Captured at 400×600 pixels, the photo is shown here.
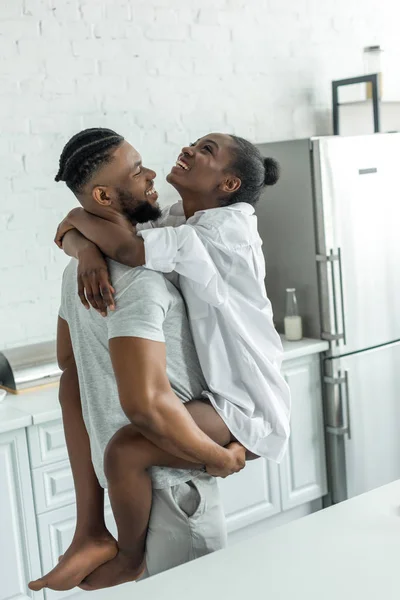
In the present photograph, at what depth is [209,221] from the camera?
1.67 meters

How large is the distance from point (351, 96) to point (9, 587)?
2996mm

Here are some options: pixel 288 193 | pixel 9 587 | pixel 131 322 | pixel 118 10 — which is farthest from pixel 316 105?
pixel 131 322

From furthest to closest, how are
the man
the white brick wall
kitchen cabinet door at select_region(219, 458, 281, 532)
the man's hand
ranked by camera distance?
kitchen cabinet door at select_region(219, 458, 281, 532)
the white brick wall
the man's hand
the man

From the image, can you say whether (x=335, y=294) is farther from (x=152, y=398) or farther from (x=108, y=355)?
(x=152, y=398)

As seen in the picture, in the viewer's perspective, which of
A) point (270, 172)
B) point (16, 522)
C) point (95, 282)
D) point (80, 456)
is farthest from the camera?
point (16, 522)

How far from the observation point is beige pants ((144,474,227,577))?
1600 millimetres

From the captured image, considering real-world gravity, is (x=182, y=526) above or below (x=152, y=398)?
below

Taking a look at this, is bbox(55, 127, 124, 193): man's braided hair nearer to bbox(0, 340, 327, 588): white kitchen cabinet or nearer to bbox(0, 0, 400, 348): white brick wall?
bbox(0, 340, 327, 588): white kitchen cabinet

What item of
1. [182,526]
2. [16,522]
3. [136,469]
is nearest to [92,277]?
[136,469]

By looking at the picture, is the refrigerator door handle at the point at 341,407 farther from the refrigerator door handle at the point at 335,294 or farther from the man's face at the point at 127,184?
the man's face at the point at 127,184

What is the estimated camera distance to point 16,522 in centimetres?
280

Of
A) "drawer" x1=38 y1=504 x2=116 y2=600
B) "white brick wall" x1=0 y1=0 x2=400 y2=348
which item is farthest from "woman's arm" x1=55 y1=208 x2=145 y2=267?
"white brick wall" x1=0 y1=0 x2=400 y2=348

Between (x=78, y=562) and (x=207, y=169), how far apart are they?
0.87m

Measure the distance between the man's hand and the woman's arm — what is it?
1.34 ft
